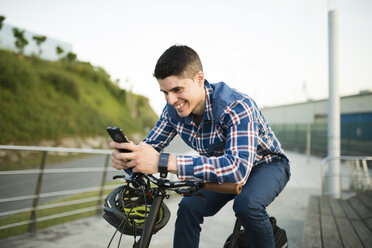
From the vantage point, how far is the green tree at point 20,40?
104 ft

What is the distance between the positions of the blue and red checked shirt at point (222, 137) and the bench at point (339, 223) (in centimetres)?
145

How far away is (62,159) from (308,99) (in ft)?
89.1

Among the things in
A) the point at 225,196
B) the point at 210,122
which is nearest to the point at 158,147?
the point at 210,122

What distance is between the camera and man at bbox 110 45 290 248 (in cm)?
141

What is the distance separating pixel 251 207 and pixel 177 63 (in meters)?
0.94

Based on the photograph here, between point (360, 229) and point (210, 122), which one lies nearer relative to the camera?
point (210, 122)

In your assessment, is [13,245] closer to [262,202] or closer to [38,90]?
[262,202]

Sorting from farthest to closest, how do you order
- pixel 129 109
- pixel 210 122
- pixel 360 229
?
pixel 129 109
pixel 360 229
pixel 210 122

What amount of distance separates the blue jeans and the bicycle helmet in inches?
18.9

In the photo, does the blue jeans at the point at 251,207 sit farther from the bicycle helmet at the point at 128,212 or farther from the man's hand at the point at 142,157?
the man's hand at the point at 142,157

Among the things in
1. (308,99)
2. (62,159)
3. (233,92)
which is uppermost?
(308,99)

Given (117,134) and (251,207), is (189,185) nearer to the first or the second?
(117,134)

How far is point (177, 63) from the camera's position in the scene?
1.61m

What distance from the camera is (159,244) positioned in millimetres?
3617
